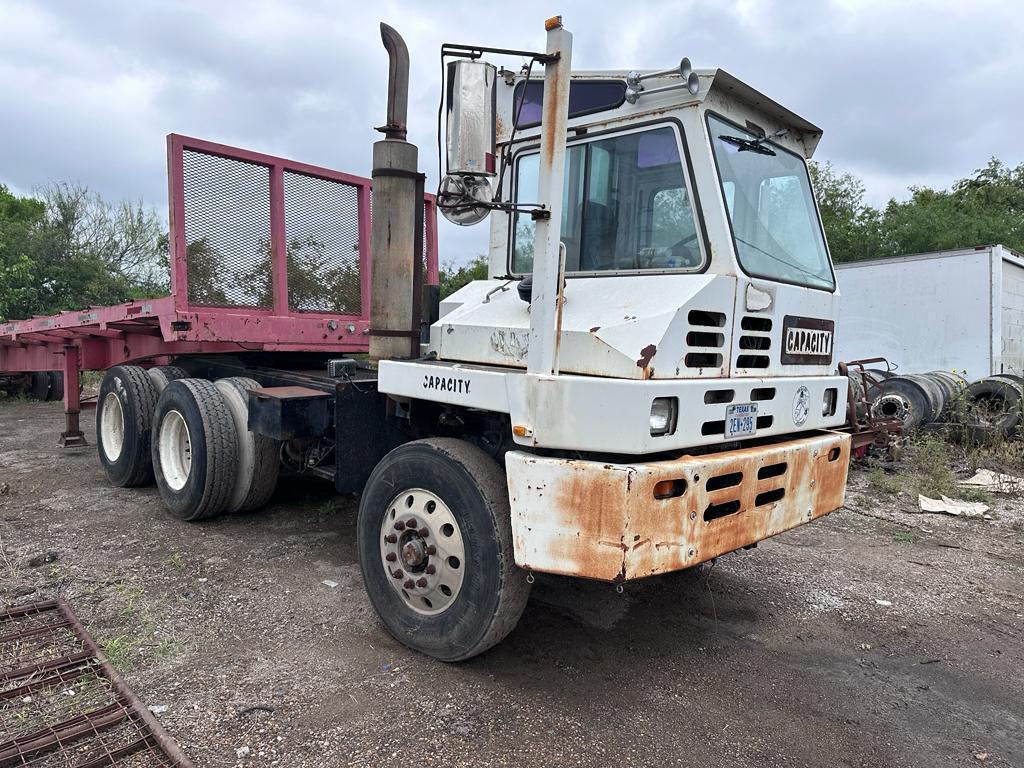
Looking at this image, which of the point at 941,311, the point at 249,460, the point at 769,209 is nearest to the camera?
the point at 769,209

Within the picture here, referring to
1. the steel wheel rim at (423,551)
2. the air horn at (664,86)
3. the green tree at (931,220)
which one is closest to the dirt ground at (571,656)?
the steel wheel rim at (423,551)

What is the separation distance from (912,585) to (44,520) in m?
6.32

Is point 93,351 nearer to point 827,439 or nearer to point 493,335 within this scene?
point 493,335

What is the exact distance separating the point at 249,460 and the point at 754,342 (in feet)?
12.3

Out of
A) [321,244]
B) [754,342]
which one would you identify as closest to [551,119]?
[754,342]

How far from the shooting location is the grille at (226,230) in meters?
5.46

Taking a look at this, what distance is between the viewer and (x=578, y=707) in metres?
3.02

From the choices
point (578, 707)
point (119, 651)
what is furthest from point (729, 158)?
point (119, 651)

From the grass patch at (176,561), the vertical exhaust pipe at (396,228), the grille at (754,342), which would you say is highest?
the vertical exhaust pipe at (396,228)

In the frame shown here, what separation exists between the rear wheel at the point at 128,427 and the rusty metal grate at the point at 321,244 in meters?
1.56

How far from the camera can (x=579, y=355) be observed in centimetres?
293

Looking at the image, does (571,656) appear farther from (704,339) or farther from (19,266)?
(19,266)

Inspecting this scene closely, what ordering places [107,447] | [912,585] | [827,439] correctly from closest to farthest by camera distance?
[827,439] → [912,585] → [107,447]

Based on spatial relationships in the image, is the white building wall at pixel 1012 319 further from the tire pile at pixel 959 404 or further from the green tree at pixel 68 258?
the green tree at pixel 68 258
